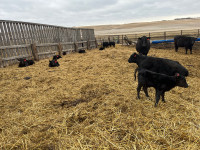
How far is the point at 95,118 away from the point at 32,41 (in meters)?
9.90

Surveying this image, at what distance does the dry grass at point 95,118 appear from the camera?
229cm

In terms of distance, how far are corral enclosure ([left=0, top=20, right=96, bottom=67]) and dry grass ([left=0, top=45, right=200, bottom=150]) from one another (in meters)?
4.87

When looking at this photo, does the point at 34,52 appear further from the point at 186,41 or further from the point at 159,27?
the point at 159,27

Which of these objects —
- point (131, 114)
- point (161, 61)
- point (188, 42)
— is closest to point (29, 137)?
point (131, 114)

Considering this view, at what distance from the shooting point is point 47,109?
346 cm

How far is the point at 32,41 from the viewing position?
33.2ft

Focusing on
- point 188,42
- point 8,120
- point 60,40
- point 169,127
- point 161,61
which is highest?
point 60,40

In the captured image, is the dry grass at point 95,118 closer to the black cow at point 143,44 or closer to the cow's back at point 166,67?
the cow's back at point 166,67

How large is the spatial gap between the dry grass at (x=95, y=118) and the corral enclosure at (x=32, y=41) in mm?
4872

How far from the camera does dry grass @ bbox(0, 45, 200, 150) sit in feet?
7.52

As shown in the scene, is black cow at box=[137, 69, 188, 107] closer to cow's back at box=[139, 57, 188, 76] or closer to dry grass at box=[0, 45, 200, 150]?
dry grass at box=[0, 45, 200, 150]

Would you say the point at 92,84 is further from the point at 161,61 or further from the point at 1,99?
the point at 1,99

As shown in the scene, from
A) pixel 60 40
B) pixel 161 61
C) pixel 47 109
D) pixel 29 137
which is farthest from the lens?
pixel 60 40

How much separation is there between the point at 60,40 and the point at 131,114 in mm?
12519
